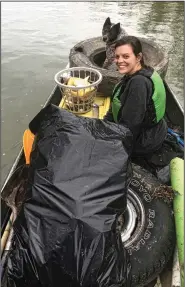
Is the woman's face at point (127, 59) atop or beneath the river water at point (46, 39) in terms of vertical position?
atop

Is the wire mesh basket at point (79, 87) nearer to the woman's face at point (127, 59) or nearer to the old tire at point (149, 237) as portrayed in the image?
the woman's face at point (127, 59)

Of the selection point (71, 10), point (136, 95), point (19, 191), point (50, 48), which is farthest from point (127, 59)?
point (71, 10)

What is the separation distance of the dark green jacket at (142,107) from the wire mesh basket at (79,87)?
72 centimetres

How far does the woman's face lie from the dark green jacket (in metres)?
0.07

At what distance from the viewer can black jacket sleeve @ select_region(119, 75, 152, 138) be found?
2766 millimetres

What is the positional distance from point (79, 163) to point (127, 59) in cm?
122

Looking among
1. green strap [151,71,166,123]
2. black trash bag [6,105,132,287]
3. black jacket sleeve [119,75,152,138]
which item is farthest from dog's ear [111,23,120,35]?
black trash bag [6,105,132,287]

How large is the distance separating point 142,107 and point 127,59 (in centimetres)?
46

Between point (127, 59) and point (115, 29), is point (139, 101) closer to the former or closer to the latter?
point (127, 59)

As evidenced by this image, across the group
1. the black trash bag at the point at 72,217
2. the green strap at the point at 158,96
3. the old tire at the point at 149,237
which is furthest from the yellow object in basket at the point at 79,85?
the black trash bag at the point at 72,217

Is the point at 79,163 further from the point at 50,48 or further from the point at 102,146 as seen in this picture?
the point at 50,48

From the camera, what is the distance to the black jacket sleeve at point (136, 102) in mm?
2766

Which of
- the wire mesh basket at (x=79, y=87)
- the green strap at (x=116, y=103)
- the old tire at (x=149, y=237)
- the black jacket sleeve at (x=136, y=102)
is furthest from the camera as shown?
the wire mesh basket at (x=79, y=87)

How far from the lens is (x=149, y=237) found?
2496 millimetres
